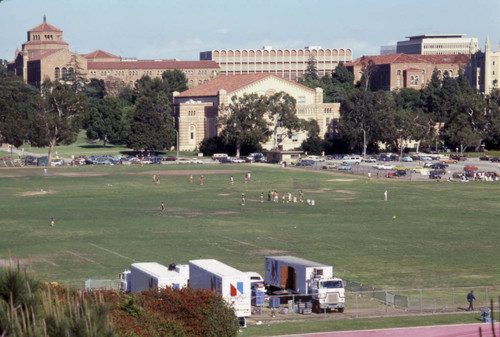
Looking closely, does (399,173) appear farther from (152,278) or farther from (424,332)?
(424,332)

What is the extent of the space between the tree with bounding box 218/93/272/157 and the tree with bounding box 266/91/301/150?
1969 mm

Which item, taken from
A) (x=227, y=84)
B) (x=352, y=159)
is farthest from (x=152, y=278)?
(x=227, y=84)

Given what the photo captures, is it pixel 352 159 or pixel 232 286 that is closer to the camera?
pixel 232 286

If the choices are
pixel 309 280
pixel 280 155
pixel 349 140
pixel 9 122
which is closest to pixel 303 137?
pixel 349 140

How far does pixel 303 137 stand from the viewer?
561ft

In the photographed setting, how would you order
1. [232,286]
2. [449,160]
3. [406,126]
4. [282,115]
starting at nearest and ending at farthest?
1. [232,286]
2. [449,160]
3. [406,126]
4. [282,115]

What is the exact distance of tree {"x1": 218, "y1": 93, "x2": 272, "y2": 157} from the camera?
509 feet

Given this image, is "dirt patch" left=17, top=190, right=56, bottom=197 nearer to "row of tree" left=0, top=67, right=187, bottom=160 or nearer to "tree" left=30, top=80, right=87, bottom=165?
"tree" left=30, top=80, right=87, bottom=165

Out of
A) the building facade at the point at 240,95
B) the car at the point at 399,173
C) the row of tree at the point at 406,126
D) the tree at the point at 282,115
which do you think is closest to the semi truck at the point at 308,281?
the car at the point at 399,173

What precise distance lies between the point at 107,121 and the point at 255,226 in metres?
118

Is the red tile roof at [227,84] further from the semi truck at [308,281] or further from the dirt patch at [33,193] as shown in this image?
the semi truck at [308,281]

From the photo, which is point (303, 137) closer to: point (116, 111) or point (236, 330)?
point (116, 111)

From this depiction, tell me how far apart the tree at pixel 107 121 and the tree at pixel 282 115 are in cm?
3746

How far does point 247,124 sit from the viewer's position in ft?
513
